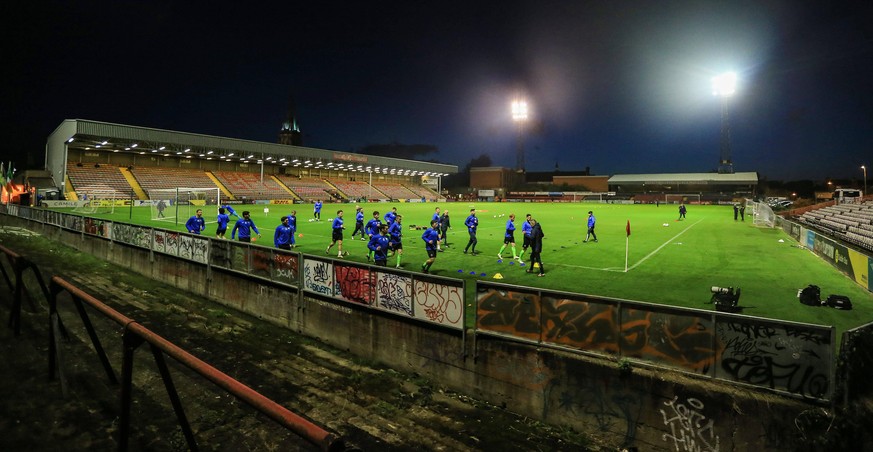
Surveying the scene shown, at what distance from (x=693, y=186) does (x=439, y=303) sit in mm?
119456

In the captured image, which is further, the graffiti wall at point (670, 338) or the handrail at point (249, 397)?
the graffiti wall at point (670, 338)

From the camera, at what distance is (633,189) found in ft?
390

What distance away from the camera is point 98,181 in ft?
180

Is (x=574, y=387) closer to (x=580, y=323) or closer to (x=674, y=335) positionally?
(x=580, y=323)

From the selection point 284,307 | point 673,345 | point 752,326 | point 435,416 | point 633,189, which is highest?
point 633,189

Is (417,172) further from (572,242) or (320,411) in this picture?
(320,411)

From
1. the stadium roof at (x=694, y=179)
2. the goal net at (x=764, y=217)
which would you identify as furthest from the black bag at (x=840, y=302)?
the stadium roof at (x=694, y=179)

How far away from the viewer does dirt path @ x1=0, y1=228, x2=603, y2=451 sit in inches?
222

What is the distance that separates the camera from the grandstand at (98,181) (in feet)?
168

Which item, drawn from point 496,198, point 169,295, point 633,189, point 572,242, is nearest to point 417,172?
point 496,198

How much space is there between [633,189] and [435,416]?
12570cm

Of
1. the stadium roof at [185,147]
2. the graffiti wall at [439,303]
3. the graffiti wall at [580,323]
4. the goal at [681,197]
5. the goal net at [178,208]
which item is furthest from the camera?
the goal at [681,197]

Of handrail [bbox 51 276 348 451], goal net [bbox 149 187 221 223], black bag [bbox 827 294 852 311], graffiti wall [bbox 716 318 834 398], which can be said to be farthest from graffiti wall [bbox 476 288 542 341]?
goal net [bbox 149 187 221 223]

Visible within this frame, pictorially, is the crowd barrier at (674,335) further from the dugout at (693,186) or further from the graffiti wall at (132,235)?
the dugout at (693,186)
